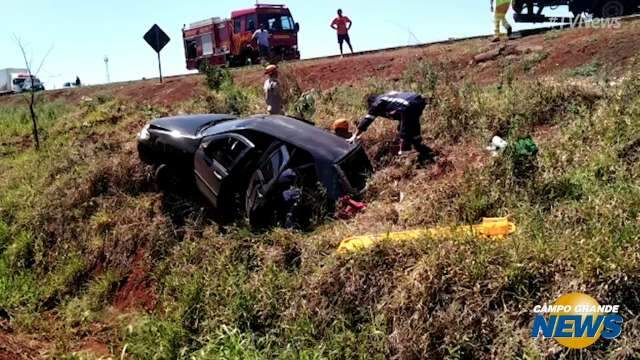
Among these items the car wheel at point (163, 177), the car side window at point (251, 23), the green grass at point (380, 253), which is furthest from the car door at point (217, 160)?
the car side window at point (251, 23)

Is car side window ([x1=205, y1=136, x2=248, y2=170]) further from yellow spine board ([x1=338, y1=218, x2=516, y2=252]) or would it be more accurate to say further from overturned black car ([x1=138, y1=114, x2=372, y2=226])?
yellow spine board ([x1=338, y1=218, x2=516, y2=252])

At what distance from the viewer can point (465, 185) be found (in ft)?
20.0

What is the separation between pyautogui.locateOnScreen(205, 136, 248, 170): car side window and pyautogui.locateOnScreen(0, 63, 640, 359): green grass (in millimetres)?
830

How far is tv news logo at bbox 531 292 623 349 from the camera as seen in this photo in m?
3.79

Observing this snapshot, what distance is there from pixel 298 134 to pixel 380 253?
227 cm

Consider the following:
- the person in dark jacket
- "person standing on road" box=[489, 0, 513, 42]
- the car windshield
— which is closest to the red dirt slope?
"person standing on road" box=[489, 0, 513, 42]

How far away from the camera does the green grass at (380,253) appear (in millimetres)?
4230

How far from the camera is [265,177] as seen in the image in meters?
6.52

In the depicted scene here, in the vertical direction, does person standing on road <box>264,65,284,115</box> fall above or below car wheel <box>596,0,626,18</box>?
below

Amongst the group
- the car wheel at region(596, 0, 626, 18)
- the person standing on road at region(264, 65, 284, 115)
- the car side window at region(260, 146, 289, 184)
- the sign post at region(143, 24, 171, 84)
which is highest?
the sign post at region(143, 24, 171, 84)

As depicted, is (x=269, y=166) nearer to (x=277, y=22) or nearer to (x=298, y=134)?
(x=298, y=134)

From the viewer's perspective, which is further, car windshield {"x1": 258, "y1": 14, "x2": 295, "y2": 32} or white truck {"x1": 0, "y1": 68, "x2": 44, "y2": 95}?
white truck {"x1": 0, "y1": 68, "x2": 44, "y2": 95}

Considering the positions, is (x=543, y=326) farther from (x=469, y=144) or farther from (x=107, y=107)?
(x=107, y=107)

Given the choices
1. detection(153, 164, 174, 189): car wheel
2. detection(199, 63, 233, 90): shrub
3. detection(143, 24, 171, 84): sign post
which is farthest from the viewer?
detection(143, 24, 171, 84): sign post
